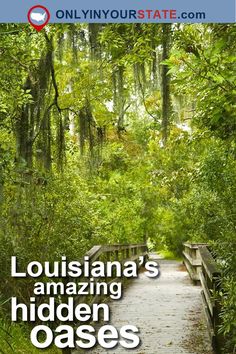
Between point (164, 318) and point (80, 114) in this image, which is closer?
point (164, 318)

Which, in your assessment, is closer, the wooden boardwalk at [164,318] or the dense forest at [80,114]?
the dense forest at [80,114]

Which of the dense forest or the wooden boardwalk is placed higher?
the dense forest

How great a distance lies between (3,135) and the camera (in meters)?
6.90

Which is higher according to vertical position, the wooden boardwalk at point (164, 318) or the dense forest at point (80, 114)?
the dense forest at point (80, 114)

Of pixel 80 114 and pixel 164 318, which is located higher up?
pixel 80 114

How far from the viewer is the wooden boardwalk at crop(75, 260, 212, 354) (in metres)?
4.74

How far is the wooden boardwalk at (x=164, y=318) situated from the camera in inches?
187

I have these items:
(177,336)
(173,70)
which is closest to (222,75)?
(173,70)

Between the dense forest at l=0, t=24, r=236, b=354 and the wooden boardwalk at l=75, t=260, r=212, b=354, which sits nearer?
the dense forest at l=0, t=24, r=236, b=354

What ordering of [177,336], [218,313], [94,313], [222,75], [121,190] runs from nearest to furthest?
[222,75] → [218,313] → [177,336] → [94,313] → [121,190]

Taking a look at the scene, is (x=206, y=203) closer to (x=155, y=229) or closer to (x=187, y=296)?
(x=187, y=296)

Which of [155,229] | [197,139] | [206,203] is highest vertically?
[197,139]

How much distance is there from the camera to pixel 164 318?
6.04 metres

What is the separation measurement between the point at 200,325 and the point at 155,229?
1761 centimetres
